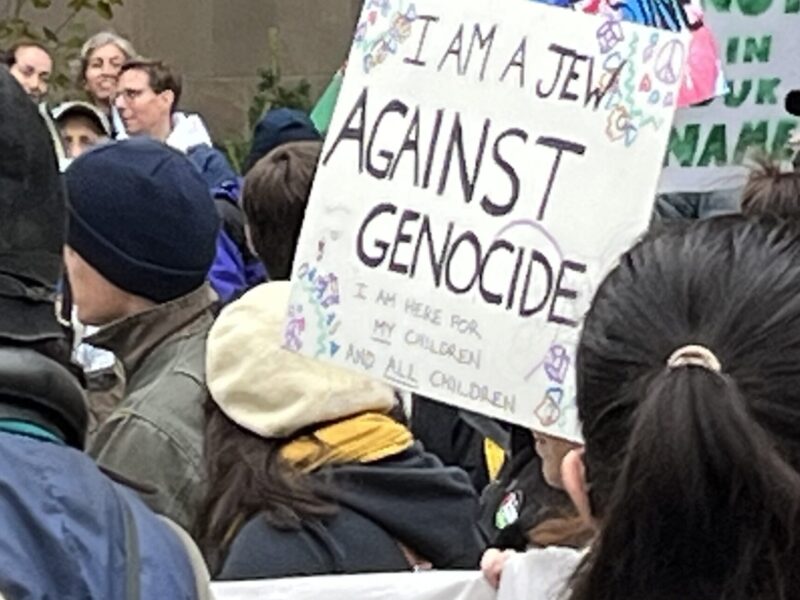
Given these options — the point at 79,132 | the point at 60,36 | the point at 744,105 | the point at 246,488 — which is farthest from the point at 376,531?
the point at 60,36

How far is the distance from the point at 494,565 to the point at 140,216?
121 centimetres

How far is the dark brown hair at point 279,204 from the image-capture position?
13.3 ft

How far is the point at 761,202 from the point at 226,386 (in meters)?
0.93

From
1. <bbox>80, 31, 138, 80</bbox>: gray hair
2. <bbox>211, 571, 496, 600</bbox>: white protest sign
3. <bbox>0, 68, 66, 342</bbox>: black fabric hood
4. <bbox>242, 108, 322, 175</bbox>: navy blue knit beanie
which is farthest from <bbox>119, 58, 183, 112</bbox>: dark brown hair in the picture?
<bbox>0, 68, 66, 342</bbox>: black fabric hood

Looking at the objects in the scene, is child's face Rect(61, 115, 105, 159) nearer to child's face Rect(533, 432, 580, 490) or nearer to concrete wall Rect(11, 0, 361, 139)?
child's face Rect(533, 432, 580, 490)

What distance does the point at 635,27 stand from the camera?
3.31 m

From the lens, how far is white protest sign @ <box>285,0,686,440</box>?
10.6 ft

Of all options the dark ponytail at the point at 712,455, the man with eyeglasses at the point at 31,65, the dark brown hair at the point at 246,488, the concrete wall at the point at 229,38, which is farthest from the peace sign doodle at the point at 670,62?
the concrete wall at the point at 229,38

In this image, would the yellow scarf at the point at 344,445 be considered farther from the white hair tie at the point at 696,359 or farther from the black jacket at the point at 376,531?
the white hair tie at the point at 696,359

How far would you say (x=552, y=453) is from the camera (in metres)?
3.17

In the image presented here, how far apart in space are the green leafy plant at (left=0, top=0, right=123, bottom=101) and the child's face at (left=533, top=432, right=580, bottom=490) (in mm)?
6768

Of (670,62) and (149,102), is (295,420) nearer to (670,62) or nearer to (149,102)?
(670,62)

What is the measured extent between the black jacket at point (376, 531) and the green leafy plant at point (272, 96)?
7.98 m

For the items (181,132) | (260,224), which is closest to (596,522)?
(260,224)
